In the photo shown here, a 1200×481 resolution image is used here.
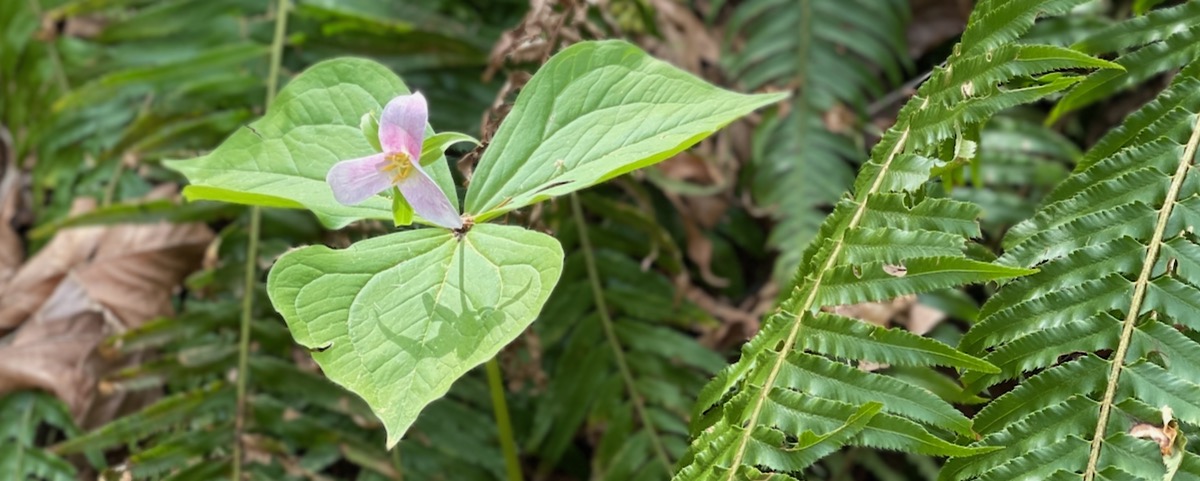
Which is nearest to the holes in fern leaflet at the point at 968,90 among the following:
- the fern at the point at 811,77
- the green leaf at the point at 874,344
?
the green leaf at the point at 874,344

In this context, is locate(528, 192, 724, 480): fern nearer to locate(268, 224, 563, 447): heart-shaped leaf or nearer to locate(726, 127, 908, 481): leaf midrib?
locate(726, 127, 908, 481): leaf midrib

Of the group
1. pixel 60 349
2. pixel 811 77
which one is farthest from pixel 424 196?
pixel 811 77

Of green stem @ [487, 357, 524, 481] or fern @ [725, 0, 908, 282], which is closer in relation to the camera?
green stem @ [487, 357, 524, 481]

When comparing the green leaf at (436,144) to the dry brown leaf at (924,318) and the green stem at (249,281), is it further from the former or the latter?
the dry brown leaf at (924,318)

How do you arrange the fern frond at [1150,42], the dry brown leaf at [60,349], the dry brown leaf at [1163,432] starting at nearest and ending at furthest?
the dry brown leaf at [1163,432] < the fern frond at [1150,42] < the dry brown leaf at [60,349]

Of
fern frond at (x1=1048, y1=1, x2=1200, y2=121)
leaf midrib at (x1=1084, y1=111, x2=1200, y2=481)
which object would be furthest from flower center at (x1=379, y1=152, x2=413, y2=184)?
fern frond at (x1=1048, y1=1, x2=1200, y2=121)

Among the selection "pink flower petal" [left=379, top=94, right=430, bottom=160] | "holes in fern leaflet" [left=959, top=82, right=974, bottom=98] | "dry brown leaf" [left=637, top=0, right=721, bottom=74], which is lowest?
"pink flower petal" [left=379, top=94, right=430, bottom=160]
